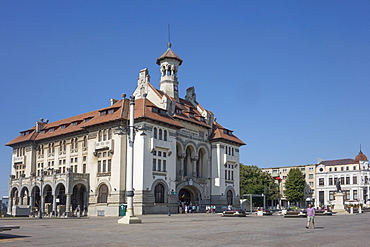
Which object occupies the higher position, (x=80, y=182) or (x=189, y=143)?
(x=189, y=143)

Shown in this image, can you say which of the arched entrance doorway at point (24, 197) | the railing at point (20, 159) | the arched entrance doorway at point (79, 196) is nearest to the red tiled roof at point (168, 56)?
the arched entrance doorway at point (79, 196)

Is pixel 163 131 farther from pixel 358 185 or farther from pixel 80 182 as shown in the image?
pixel 358 185

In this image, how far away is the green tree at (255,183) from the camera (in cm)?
9631

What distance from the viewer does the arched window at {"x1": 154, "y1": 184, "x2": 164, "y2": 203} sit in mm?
60234

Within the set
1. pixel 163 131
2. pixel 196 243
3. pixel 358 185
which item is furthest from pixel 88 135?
pixel 358 185

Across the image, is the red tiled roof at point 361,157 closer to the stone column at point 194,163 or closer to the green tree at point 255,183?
the green tree at point 255,183

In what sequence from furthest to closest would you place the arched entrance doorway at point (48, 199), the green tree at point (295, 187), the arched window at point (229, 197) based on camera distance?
the green tree at point (295, 187) < the arched window at point (229, 197) < the arched entrance doorway at point (48, 199)

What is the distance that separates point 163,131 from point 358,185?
75.0 m

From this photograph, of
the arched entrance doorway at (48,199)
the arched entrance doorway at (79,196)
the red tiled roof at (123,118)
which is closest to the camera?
the red tiled roof at (123,118)

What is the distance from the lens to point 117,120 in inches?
2362

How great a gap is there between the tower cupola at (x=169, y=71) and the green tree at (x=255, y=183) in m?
33.5

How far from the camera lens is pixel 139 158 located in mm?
57938

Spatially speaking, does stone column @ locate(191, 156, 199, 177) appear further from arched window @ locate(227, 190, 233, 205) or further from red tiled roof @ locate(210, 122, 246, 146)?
arched window @ locate(227, 190, 233, 205)

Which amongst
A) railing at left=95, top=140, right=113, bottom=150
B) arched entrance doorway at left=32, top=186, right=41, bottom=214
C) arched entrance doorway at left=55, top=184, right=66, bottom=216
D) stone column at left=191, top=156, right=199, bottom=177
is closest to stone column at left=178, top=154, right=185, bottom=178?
stone column at left=191, top=156, right=199, bottom=177
